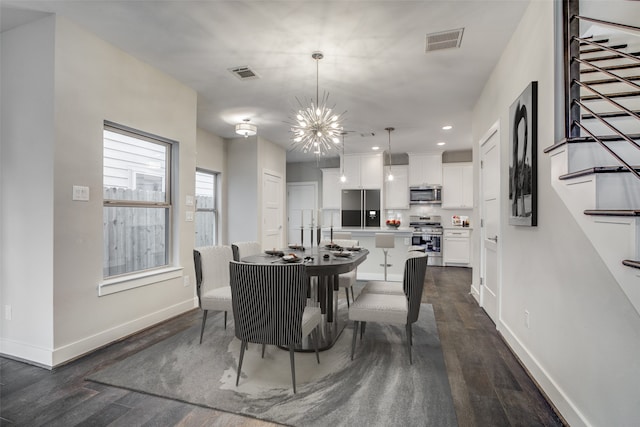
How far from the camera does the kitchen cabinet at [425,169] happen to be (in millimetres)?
7482

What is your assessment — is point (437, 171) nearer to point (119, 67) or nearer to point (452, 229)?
point (452, 229)

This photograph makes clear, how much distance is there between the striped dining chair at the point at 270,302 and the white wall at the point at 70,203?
1.56m

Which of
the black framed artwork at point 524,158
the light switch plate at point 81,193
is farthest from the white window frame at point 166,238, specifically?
the black framed artwork at point 524,158

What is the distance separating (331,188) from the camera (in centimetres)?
807

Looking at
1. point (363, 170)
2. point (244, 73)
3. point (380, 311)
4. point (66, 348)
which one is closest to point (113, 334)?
point (66, 348)

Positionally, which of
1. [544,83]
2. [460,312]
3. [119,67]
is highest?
[119,67]

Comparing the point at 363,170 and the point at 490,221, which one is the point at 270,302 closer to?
the point at 490,221

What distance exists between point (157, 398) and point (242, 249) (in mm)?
1683

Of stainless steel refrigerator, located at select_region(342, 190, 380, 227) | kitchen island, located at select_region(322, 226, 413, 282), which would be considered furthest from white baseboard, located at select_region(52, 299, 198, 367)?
stainless steel refrigerator, located at select_region(342, 190, 380, 227)

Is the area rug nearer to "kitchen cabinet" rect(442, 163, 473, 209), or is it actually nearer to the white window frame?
the white window frame

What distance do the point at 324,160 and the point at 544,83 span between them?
646 centimetres

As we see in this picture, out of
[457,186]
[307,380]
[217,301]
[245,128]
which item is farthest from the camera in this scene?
[457,186]

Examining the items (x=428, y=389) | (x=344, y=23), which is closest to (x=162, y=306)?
(x=428, y=389)

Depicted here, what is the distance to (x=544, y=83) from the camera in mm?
2119
